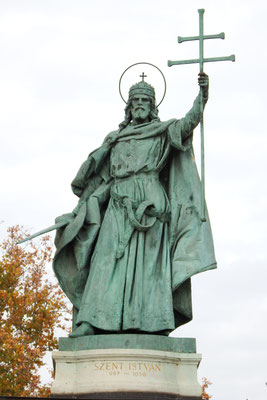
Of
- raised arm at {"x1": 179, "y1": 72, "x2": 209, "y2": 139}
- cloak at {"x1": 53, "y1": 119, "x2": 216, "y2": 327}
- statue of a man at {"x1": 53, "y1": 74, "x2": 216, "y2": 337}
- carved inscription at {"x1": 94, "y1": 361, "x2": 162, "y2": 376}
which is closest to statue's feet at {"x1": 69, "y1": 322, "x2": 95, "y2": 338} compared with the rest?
statue of a man at {"x1": 53, "y1": 74, "x2": 216, "y2": 337}

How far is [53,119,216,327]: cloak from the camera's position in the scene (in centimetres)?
1229

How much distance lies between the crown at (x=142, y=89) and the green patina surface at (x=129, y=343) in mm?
3937

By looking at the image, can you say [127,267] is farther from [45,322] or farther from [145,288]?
[45,322]

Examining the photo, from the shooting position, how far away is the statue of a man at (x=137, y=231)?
11930 mm

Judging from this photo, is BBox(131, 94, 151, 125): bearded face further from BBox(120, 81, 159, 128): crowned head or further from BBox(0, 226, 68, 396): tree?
BBox(0, 226, 68, 396): tree

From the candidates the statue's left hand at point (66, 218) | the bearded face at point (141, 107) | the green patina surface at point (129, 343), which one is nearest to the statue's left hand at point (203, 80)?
the bearded face at point (141, 107)

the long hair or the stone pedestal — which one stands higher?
the long hair

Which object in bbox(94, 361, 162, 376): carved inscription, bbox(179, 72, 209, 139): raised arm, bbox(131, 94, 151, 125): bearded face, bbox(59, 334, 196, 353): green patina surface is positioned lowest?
bbox(94, 361, 162, 376): carved inscription

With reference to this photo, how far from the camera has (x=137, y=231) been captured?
488 inches

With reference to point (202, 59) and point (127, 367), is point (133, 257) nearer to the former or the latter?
point (127, 367)

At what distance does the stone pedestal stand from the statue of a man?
31 centimetres

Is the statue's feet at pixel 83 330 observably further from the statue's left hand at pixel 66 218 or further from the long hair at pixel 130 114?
the long hair at pixel 130 114

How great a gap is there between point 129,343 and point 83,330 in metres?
0.74

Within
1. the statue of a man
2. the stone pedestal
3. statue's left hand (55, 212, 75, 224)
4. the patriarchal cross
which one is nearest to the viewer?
the stone pedestal
